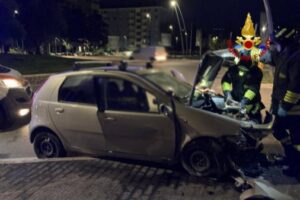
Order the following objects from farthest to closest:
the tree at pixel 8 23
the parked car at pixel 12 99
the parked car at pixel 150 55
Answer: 1. the tree at pixel 8 23
2. the parked car at pixel 12 99
3. the parked car at pixel 150 55

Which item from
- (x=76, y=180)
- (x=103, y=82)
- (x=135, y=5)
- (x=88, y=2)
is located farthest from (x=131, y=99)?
(x=135, y=5)

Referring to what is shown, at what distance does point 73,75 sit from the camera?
245 inches

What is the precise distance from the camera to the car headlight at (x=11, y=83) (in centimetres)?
914

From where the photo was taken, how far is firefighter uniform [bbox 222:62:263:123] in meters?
6.80

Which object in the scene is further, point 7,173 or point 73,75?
point 73,75

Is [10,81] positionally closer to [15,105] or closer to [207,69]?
[15,105]

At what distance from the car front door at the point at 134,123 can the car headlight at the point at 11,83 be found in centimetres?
409

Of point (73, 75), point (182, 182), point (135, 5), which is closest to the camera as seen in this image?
point (182, 182)

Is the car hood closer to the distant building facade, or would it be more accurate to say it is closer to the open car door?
the open car door

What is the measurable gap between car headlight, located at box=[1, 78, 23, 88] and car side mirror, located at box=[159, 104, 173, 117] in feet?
15.9

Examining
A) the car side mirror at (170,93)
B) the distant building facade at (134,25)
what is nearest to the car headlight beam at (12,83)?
the car side mirror at (170,93)

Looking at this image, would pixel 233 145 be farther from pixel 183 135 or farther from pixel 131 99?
pixel 131 99

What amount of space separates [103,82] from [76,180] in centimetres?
139

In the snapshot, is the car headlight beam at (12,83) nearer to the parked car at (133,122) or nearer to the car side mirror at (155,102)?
the parked car at (133,122)
